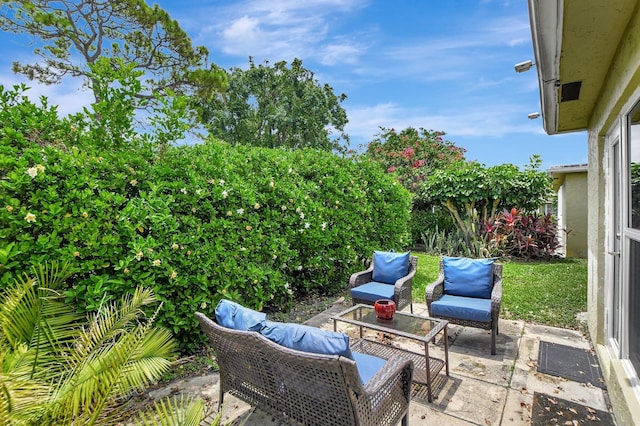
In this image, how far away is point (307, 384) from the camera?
206 cm

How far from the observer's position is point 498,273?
4.38 metres

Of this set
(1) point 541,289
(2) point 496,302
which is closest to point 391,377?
(2) point 496,302

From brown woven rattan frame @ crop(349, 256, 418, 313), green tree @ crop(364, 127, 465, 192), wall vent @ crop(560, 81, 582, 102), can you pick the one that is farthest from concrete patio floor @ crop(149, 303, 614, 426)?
green tree @ crop(364, 127, 465, 192)

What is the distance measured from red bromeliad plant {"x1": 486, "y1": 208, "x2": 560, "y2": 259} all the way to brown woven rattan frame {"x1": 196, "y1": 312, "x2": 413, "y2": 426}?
856 centimetres

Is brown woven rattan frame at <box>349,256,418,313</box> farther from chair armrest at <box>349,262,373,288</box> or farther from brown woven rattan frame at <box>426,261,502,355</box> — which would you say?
brown woven rattan frame at <box>426,261,502,355</box>

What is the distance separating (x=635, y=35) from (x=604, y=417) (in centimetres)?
287

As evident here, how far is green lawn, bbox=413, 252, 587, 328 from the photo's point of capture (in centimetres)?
493

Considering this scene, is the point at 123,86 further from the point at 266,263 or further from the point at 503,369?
the point at 503,369

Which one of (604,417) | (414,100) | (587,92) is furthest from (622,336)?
(414,100)

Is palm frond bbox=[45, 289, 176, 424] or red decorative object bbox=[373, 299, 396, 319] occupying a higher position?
palm frond bbox=[45, 289, 176, 424]

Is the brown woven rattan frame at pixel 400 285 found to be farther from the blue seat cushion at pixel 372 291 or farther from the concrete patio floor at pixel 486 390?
the concrete patio floor at pixel 486 390

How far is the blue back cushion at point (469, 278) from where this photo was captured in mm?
4293

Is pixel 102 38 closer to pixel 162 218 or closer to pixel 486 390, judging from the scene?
pixel 162 218

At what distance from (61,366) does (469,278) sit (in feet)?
14.2
